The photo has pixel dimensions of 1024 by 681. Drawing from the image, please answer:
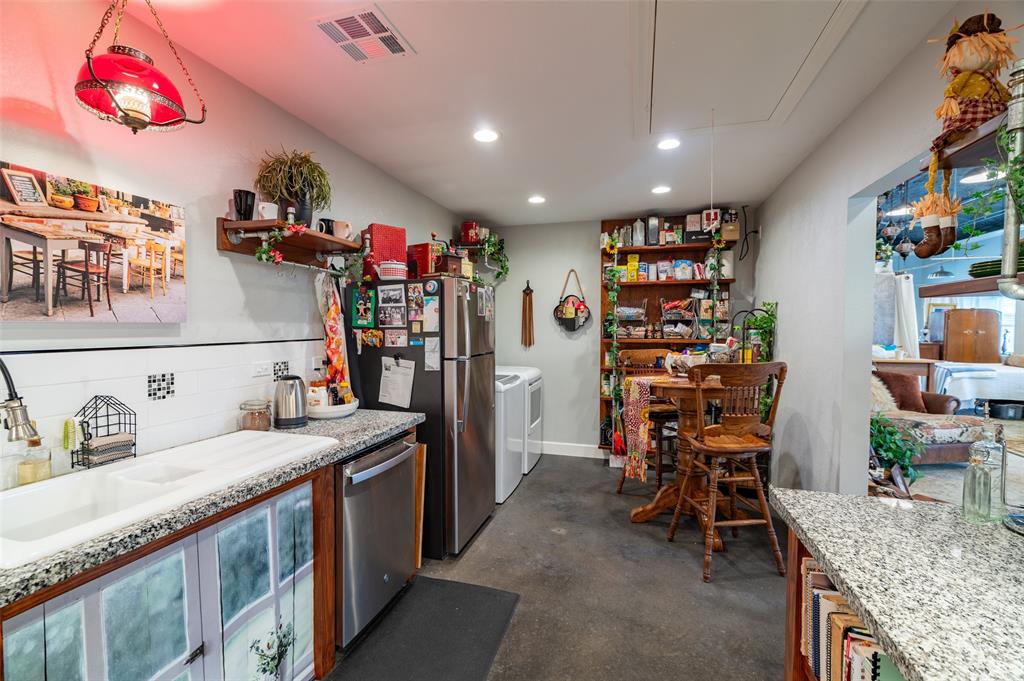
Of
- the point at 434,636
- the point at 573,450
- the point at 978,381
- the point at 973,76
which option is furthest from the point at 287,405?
the point at 978,381

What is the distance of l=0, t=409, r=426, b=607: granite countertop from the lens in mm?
817

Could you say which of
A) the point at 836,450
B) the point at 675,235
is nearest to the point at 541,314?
the point at 675,235

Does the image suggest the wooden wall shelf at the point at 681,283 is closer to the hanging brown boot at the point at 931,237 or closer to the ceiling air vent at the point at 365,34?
the hanging brown boot at the point at 931,237

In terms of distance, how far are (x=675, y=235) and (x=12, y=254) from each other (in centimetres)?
422

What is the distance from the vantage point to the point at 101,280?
143cm

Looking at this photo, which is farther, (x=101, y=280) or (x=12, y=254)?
(x=101, y=280)

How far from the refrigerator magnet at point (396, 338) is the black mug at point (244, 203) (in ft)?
2.99

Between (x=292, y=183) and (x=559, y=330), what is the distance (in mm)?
3053

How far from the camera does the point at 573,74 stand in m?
1.86

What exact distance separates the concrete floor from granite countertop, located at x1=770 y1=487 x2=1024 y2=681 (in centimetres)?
107

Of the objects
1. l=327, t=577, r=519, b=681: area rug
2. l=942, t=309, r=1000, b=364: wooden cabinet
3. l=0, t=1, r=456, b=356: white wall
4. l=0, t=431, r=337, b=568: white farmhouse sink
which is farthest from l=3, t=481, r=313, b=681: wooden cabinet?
l=942, t=309, r=1000, b=364: wooden cabinet

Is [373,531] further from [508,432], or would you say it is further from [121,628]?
[508,432]

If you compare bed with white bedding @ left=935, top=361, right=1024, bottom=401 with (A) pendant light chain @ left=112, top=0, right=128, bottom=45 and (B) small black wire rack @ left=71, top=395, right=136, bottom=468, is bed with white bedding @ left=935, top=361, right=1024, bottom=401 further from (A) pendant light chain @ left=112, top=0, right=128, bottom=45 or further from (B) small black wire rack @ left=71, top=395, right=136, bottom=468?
(A) pendant light chain @ left=112, top=0, right=128, bottom=45

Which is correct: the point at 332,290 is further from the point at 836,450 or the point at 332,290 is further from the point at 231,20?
the point at 836,450
